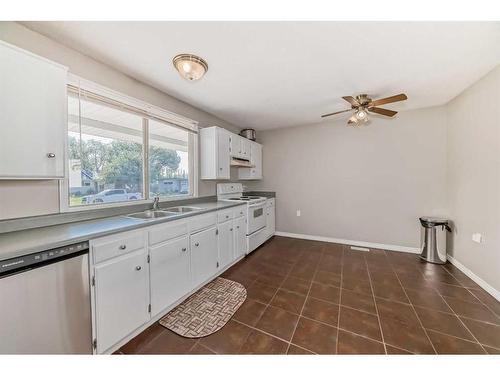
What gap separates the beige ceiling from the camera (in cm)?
144

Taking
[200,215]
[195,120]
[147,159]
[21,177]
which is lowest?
[200,215]

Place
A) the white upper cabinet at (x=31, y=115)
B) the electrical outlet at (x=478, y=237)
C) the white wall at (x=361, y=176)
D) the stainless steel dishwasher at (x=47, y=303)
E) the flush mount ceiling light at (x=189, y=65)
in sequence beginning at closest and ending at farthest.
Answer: the stainless steel dishwasher at (x=47, y=303) → the white upper cabinet at (x=31, y=115) → the flush mount ceiling light at (x=189, y=65) → the electrical outlet at (x=478, y=237) → the white wall at (x=361, y=176)

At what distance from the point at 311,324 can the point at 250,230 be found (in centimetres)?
170

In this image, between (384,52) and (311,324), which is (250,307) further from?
(384,52)

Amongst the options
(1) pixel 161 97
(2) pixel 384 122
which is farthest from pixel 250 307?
(2) pixel 384 122

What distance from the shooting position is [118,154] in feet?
→ 6.79

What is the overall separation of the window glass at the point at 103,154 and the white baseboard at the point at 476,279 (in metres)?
4.02

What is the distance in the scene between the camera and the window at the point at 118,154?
1.73m

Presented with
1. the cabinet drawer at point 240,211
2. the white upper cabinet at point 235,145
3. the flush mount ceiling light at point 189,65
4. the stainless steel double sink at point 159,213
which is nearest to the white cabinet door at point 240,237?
the cabinet drawer at point 240,211

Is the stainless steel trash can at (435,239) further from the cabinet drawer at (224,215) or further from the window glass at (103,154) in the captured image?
the window glass at (103,154)

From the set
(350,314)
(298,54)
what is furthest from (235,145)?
(350,314)

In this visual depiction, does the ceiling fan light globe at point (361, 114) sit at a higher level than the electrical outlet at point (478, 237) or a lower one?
higher

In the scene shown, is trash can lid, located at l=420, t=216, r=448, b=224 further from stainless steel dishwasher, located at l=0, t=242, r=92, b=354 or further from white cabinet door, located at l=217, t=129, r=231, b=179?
stainless steel dishwasher, located at l=0, t=242, r=92, b=354
